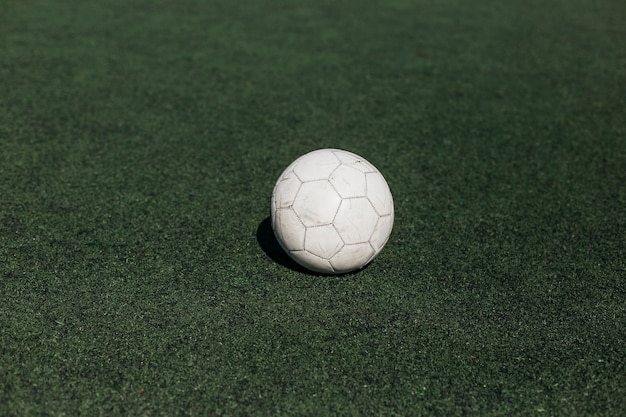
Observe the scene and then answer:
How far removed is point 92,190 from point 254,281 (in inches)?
59.1

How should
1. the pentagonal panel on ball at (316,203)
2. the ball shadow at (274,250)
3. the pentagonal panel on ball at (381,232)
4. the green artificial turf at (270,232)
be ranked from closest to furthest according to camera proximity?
the green artificial turf at (270,232) → the pentagonal panel on ball at (316,203) → the pentagonal panel on ball at (381,232) → the ball shadow at (274,250)

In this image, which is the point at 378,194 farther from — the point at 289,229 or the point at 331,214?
the point at 289,229

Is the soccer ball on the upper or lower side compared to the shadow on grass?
upper

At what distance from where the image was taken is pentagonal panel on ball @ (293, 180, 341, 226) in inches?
114

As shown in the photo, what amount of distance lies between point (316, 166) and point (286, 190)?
21cm

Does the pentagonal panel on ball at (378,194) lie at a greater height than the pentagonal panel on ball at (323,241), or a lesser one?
greater

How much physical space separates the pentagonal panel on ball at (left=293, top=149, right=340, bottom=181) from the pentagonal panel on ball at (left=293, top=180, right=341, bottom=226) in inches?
2.1

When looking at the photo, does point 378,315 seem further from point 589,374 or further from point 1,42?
point 1,42

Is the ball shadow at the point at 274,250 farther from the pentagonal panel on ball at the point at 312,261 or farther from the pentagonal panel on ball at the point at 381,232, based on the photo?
the pentagonal panel on ball at the point at 381,232

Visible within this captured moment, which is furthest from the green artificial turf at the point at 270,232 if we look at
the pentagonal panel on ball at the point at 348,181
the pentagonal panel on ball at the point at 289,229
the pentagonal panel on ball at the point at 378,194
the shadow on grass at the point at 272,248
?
the pentagonal panel on ball at the point at 348,181

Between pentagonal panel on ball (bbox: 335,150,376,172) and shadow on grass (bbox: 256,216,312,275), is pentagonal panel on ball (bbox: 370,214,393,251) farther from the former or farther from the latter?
shadow on grass (bbox: 256,216,312,275)

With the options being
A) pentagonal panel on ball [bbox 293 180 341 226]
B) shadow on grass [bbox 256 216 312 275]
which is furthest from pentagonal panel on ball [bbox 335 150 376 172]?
shadow on grass [bbox 256 216 312 275]

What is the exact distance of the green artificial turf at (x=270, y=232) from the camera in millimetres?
2621

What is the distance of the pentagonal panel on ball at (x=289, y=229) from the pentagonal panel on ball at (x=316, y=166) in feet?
0.72
